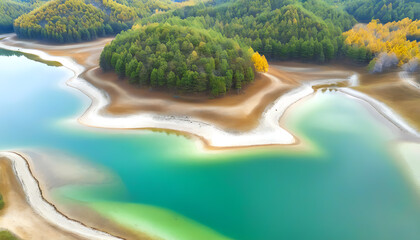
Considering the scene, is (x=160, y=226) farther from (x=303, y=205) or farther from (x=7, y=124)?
(x=7, y=124)

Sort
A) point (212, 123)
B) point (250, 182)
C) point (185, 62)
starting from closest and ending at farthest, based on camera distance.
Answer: point (250, 182) < point (212, 123) < point (185, 62)

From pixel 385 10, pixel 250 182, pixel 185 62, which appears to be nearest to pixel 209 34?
pixel 185 62

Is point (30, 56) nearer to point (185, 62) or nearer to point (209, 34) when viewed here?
point (209, 34)

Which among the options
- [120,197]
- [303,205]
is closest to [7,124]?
[120,197]

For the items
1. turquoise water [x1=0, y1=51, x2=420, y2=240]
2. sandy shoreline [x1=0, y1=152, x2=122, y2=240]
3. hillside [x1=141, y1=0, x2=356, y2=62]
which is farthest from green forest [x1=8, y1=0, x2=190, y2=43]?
sandy shoreline [x1=0, y1=152, x2=122, y2=240]

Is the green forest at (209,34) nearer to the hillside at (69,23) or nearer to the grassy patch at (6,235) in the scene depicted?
the hillside at (69,23)

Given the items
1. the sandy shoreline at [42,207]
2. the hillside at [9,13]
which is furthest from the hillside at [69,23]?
the sandy shoreline at [42,207]

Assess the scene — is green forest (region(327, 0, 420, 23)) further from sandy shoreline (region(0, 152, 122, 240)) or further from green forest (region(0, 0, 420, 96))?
sandy shoreline (region(0, 152, 122, 240))
